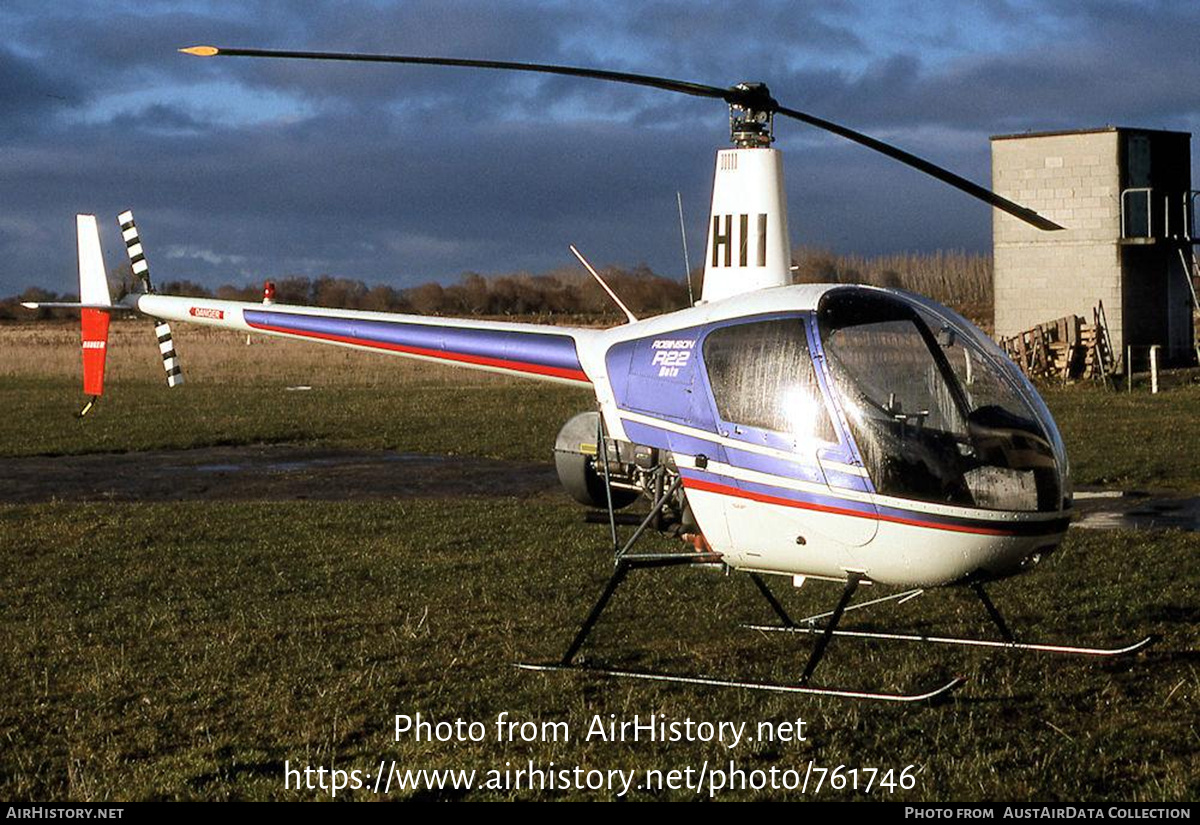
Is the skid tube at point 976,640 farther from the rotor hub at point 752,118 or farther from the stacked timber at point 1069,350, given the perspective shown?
the stacked timber at point 1069,350

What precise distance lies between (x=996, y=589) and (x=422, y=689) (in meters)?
5.16

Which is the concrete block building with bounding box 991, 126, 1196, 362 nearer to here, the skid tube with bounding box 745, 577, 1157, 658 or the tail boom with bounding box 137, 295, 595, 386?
the tail boom with bounding box 137, 295, 595, 386

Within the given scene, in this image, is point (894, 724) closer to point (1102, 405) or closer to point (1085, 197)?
point (1102, 405)

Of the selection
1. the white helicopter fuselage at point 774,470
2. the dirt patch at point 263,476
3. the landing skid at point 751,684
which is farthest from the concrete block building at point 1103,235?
the landing skid at point 751,684

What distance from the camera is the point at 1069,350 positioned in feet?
117

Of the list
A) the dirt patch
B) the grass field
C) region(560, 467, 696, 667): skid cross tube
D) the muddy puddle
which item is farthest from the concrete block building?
region(560, 467, 696, 667): skid cross tube

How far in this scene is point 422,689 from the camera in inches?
334

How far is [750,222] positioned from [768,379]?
141 cm

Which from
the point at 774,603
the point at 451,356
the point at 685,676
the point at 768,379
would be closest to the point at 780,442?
the point at 768,379

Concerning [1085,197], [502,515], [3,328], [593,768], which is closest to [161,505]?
[502,515]

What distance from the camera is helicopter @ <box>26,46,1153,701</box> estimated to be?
7707 millimetres

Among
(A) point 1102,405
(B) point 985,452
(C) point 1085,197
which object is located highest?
(C) point 1085,197

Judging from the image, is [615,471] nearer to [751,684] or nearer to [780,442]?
[780,442]

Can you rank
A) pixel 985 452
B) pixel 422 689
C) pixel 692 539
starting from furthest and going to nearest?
pixel 692 539, pixel 422 689, pixel 985 452
